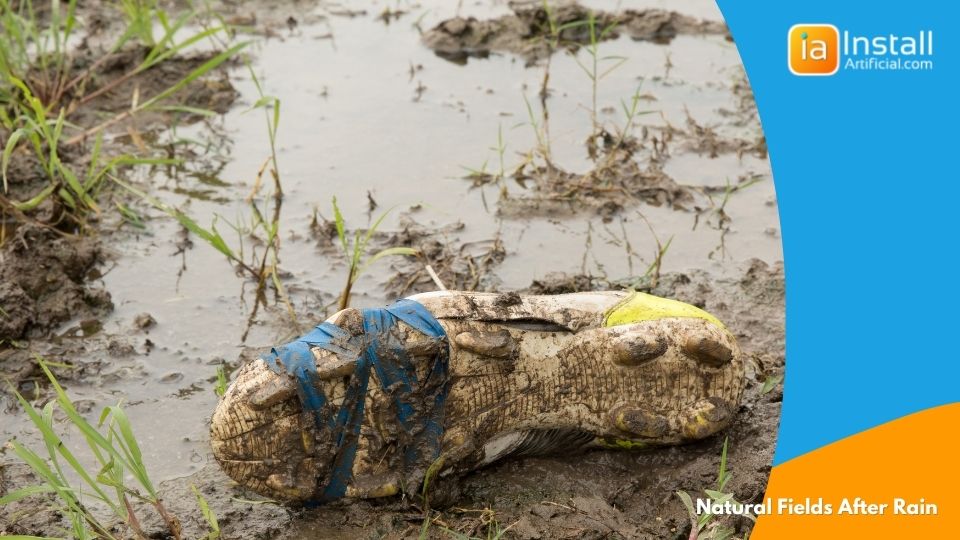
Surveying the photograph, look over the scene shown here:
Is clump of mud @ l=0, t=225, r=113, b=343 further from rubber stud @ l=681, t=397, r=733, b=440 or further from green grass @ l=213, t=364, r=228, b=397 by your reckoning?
rubber stud @ l=681, t=397, r=733, b=440

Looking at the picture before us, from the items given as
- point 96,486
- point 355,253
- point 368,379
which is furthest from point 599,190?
point 96,486

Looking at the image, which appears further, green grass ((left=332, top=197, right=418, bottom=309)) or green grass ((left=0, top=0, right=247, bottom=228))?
green grass ((left=0, top=0, right=247, bottom=228))

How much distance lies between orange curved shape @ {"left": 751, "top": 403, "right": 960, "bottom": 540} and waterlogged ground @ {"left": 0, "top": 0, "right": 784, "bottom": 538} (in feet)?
0.72

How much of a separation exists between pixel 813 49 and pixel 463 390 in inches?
43.3

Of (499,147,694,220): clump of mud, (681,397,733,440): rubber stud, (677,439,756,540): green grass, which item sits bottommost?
(677,439,756,540): green grass

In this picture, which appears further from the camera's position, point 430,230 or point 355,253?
point 430,230

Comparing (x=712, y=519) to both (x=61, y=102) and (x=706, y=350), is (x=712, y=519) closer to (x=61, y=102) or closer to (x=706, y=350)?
(x=706, y=350)

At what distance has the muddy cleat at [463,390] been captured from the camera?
264 centimetres

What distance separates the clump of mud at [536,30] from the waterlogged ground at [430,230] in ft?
0.05

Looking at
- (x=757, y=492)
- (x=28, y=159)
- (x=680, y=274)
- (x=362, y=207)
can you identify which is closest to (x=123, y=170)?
(x=28, y=159)

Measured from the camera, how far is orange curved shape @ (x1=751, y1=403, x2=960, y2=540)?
2541 millimetres

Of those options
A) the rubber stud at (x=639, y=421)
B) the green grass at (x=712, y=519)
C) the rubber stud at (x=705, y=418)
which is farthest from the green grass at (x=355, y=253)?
the green grass at (x=712, y=519)

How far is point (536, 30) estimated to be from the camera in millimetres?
5613

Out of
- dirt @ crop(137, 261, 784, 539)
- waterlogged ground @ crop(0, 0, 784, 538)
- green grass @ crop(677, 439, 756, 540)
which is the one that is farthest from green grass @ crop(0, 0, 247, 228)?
green grass @ crop(677, 439, 756, 540)
